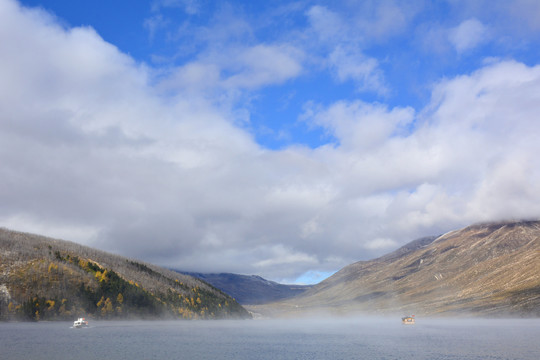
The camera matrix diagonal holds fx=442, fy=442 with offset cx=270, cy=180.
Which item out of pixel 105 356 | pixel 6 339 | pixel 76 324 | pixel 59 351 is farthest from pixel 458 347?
pixel 76 324

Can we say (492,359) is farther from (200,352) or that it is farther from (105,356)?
(105,356)

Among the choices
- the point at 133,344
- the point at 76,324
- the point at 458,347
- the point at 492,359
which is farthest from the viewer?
the point at 76,324

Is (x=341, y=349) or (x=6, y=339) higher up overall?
(x=6, y=339)

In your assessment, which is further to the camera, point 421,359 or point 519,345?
point 519,345

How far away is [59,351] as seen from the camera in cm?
10200

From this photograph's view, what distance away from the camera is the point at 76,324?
641 ft

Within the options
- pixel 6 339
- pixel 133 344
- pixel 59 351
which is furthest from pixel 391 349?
pixel 6 339

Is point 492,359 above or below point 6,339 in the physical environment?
below

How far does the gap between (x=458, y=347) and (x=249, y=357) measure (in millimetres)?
69135

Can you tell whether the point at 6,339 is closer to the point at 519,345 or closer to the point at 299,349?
the point at 299,349

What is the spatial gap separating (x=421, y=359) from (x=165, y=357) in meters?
60.6

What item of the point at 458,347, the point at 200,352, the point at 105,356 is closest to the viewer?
the point at 105,356

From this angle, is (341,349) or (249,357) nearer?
(249,357)

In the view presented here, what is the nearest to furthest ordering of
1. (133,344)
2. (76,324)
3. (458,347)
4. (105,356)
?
(105,356) < (133,344) < (458,347) < (76,324)
